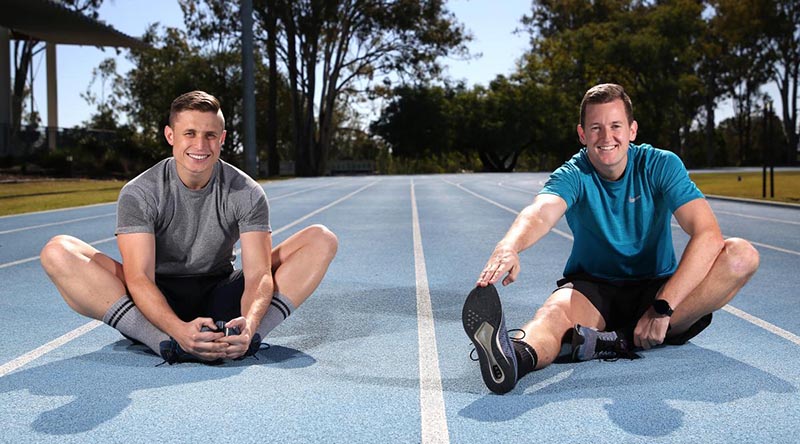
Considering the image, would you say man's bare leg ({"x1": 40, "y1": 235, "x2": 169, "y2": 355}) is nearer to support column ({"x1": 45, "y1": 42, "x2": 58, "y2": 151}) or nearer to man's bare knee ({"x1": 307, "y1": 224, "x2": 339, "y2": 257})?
man's bare knee ({"x1": 307, "y1": 224, "x2": 339, "y2": 257})

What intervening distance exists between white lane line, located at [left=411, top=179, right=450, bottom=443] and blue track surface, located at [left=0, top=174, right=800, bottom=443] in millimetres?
13

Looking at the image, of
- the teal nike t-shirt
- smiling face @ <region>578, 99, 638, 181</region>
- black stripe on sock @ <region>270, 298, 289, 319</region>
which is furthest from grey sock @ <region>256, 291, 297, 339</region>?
smiling face @ <region>578, 99, 638, 181</region>

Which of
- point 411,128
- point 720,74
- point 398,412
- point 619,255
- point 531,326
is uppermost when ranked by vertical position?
point 720,74

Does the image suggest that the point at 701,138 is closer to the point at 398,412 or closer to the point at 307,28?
the point at 307,28

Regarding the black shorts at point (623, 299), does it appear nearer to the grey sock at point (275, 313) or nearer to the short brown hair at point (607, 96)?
the short brown hair at point (607, 96)

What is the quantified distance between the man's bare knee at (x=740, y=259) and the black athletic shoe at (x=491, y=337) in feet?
4.41

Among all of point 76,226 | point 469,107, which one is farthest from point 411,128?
point 76,226

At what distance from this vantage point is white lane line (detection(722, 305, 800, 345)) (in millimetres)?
5120

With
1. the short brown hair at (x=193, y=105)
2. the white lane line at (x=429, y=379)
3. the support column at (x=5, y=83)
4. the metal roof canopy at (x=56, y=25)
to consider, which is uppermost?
the metal roof canopy at (x=56, y=25)

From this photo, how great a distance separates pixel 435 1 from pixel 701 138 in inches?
1475

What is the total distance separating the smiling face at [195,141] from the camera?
4.27m

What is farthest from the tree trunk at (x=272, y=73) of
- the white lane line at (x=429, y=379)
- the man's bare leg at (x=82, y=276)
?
the man's bare leg at (x=82, y=276)

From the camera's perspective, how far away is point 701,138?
244 ft

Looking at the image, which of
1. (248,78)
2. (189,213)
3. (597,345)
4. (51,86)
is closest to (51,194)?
(248,78)
